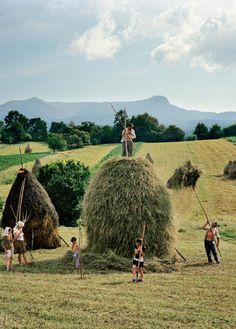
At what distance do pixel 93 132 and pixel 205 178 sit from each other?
214 ft

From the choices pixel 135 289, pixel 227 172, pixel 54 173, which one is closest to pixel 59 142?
pixel 227 172

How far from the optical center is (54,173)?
119 ft

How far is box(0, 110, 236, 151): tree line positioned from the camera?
114 m

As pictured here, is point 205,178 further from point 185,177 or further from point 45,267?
point 45,267

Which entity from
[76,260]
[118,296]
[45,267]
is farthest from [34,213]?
[118,296]

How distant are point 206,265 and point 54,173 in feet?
58.8

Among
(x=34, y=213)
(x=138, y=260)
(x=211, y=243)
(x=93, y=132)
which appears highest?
(x=93, y=132)

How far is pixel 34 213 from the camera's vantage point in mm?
23938

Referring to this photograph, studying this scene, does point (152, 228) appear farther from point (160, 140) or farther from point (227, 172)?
point (160, 140)

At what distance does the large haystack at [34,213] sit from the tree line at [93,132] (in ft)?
274

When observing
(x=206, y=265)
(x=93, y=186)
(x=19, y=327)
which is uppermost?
(x=93, y=186)

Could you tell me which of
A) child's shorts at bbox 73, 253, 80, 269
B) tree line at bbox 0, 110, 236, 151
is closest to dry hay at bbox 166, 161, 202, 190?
child's shorts at bbox 73, 253, 80, 269

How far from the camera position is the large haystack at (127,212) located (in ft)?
66.9

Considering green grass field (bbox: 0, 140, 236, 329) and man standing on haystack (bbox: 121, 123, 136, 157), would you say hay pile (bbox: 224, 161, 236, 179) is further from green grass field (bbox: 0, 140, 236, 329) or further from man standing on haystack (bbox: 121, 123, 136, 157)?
man standing on haystack (bbox: 121, 123, 136, 157)
